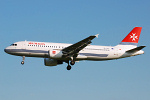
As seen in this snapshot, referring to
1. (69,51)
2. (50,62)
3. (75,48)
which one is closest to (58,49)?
(69,51)

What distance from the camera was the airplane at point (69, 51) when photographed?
54.8 m

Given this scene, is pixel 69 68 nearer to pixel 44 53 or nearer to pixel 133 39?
pixel 44 53

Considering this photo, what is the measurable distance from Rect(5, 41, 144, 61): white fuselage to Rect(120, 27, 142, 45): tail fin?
10.8 ft

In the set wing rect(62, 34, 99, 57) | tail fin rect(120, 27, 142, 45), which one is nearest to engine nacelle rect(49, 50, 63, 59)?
wing rect(62, 34, 99, 57)

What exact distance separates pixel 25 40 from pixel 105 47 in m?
14.5

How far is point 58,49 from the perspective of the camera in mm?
55812

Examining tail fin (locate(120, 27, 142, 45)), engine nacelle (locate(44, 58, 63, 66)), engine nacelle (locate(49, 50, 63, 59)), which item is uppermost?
tail fin (locate(120, 27, 142, 45))

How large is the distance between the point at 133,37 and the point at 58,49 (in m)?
16.5

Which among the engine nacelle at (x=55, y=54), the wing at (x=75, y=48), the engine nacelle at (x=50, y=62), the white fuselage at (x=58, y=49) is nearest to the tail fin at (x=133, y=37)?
the white fuselage at (x=58, y=49)

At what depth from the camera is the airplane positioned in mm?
54812

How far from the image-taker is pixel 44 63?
6059cm

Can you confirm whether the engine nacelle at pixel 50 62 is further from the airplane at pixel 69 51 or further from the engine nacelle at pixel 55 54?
the engine nacelle at pixel 55 54

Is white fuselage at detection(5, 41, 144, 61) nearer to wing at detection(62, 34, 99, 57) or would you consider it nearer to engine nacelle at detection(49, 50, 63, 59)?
engine nacelle at detection(49, 50, 63, 59)

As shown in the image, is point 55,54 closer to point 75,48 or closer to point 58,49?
point 58,49
